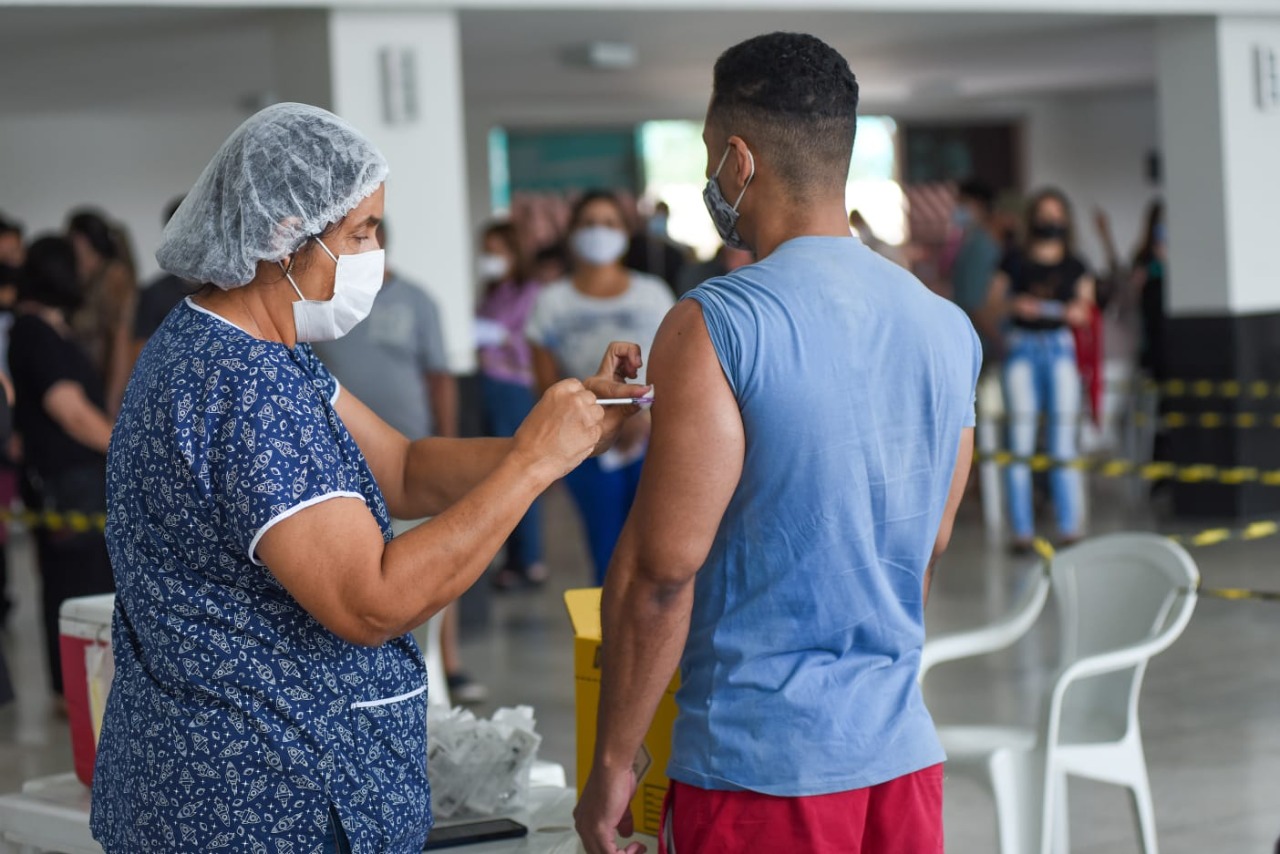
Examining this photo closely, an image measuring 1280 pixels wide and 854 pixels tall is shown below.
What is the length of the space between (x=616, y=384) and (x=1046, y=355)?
609 centimetres

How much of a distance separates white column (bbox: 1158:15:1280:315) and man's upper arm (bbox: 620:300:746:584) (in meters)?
7.19

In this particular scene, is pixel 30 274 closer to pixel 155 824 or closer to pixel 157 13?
pixel 157 13

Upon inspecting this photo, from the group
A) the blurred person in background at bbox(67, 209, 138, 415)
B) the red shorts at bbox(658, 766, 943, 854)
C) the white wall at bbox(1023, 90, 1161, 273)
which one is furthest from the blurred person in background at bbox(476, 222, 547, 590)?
the white wall at bbox(1023, 90, 1161, 273)

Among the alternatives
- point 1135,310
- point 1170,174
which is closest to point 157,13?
point 1170,174

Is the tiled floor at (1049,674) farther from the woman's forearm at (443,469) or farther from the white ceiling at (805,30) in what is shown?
the white ceiling at (805,30)

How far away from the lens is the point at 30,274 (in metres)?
5.03

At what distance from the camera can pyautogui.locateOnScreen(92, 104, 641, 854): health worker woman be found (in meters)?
1.67

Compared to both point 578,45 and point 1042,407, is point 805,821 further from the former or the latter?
point 578,45

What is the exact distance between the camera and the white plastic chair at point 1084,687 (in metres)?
3.16

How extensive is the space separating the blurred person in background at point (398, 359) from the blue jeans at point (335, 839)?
3065mm

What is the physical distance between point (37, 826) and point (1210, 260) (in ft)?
23.7

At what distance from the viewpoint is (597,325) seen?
221 inches

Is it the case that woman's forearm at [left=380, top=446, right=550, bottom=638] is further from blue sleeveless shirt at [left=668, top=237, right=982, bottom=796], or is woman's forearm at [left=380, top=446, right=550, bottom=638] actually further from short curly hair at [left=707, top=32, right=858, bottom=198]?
short curly hair at [left=707, top=32, right=858, bottom=198]

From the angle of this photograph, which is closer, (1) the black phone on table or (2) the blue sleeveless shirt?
(2) the blue sleeveless shirt
